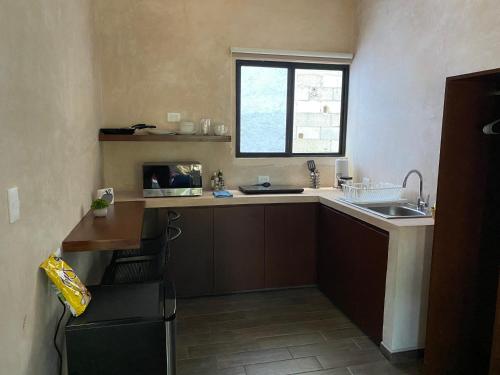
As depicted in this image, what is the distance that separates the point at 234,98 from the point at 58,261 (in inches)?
96.1

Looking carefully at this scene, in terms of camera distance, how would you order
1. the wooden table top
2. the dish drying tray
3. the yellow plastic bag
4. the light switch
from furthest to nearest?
the dish drying tray < the wooden table top < the yellow plastic bag < the light switch

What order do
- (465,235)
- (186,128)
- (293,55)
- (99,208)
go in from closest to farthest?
(465,235)
(99,208)
(186,128)
(293,55)

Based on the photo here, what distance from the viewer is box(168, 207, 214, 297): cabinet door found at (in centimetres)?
319

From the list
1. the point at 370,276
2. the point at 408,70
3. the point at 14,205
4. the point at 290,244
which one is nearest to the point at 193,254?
the point at 290,244

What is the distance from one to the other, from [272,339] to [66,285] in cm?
158

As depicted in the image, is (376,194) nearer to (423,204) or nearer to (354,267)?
(423,204)

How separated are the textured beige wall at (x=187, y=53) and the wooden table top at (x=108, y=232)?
1.02 meters

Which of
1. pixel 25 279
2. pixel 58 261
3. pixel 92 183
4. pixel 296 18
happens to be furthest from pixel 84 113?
pixel 296 18

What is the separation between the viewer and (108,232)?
6.78 feet

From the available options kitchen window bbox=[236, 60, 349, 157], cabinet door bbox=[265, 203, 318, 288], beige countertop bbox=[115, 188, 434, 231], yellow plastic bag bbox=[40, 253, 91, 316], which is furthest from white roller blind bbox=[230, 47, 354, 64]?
yellow plastic bag bbox=[40, 253, 91, 316]

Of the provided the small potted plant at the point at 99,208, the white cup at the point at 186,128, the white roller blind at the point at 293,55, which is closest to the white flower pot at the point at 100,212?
the small potted plant at the point at 99,208

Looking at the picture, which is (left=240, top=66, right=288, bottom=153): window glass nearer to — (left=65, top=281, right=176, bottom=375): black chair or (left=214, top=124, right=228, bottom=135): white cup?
(left=214, top=124, right=228, bottom=135): white cup

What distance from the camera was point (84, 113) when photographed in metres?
2.57

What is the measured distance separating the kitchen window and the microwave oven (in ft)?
2.16
